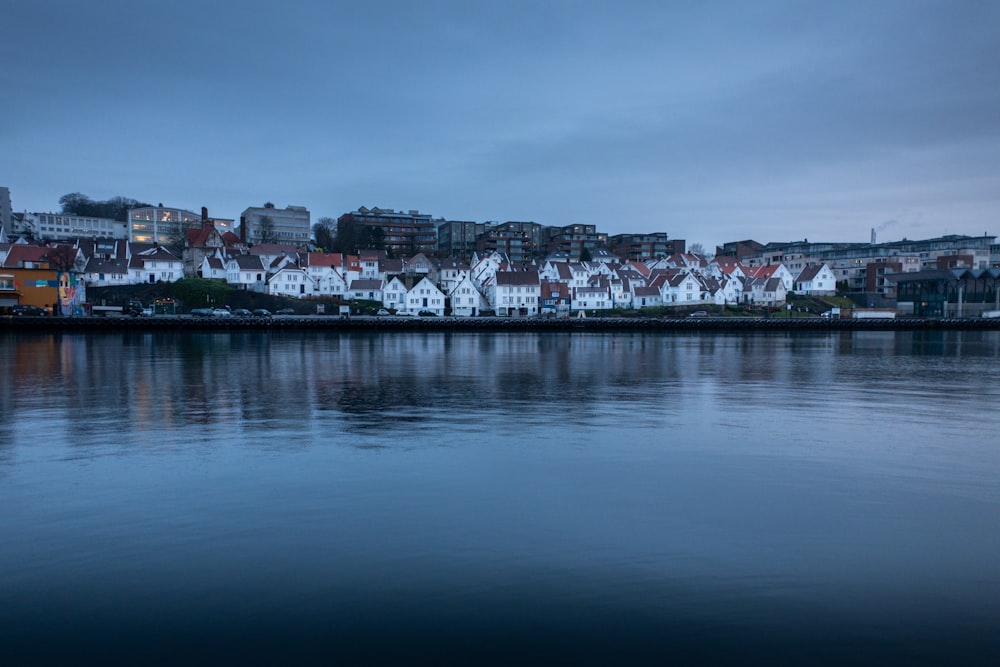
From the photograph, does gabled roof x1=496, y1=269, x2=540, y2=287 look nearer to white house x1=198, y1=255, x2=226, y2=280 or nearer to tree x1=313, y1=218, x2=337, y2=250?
white house x1=198, y1=255, x2=226, y2=280

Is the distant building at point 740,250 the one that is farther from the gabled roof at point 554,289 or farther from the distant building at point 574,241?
the gabled roof at point 554,289

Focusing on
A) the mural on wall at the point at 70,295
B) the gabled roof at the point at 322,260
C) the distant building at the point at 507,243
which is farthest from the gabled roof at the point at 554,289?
the mural on wall at the point at 70,295

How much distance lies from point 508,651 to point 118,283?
87.2m

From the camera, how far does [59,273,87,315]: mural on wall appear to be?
67.1 m

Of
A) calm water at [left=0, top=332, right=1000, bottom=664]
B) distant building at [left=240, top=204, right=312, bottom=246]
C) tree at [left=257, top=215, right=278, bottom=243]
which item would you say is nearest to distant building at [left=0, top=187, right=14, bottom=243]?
distant building at [left=240, top=204, right=312, bottom=246]

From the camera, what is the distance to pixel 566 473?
1145 cm

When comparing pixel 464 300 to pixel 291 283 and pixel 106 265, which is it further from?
pixel 106 265

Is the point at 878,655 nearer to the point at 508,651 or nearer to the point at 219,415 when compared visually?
the point at 508,651

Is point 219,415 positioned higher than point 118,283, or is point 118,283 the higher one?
point 118,283

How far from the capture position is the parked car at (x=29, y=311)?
209 ft

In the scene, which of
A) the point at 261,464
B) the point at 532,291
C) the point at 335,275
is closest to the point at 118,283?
the point at 335,275

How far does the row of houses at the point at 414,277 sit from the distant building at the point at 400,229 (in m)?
20.2

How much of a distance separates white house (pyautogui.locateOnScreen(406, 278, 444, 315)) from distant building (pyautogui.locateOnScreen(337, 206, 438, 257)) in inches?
1269

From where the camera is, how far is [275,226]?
116m
